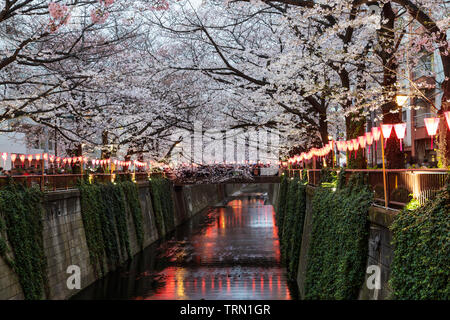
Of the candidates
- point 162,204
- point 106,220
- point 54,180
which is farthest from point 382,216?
point 162,204

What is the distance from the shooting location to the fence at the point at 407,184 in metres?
7.37

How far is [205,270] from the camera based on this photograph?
2220 cm

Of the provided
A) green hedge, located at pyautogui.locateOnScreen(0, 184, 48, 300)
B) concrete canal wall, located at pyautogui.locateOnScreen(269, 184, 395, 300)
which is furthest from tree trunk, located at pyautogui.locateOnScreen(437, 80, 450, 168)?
green hedge, located at pyautogui.locateOnScreen(0, 184, 48, 300)

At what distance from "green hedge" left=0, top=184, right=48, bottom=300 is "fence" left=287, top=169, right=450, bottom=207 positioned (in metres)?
9.70

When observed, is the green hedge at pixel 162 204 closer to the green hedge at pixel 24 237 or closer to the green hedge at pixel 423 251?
the green hedge at pixel 24 237

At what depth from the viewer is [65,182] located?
62.3ft

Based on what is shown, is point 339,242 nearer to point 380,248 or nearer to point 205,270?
point 380,248

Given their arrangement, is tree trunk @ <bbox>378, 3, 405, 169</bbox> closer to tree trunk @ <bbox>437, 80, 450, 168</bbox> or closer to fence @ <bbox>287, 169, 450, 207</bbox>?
tree trunk @ <bbox>437, 80, 450, 168</bbox>

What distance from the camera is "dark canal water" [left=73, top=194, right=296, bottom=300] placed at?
59.2 feet

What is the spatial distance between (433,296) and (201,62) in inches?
683

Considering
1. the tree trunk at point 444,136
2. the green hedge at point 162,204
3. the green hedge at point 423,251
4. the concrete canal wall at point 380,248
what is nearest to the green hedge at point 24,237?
the concrete canal wall at point 380,248

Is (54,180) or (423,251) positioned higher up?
(54,180)

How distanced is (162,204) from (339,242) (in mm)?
25942
